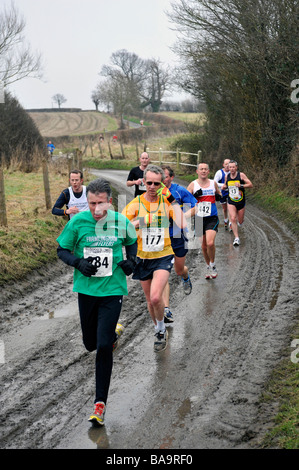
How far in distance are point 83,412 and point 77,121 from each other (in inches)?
3203

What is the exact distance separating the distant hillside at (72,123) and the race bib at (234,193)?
5797cm

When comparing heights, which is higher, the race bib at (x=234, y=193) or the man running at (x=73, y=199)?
the man running at (x=73, y=199)

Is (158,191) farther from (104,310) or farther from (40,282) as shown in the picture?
(40,282)

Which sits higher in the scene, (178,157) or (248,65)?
(248,65)

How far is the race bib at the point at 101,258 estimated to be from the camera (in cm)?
530

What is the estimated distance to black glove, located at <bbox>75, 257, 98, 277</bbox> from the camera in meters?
5.17

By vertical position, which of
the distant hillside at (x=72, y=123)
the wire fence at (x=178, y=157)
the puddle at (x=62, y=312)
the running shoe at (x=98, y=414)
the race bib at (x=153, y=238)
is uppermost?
the distant hillside at (x=72, y=123)

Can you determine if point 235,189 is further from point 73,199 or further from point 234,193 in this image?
point 73,199

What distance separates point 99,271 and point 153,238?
1771 mm

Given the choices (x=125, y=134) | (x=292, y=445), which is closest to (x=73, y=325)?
(x=292, y=445)

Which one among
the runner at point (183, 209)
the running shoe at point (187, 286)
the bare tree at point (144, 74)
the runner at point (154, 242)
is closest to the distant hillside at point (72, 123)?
the bare tree at point (144, 74)

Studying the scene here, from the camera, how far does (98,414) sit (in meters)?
5.17

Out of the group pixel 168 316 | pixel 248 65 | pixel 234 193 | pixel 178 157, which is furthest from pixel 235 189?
pixel 178 157

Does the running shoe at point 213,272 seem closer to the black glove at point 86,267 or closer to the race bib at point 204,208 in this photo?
the race bib at point 204,208
